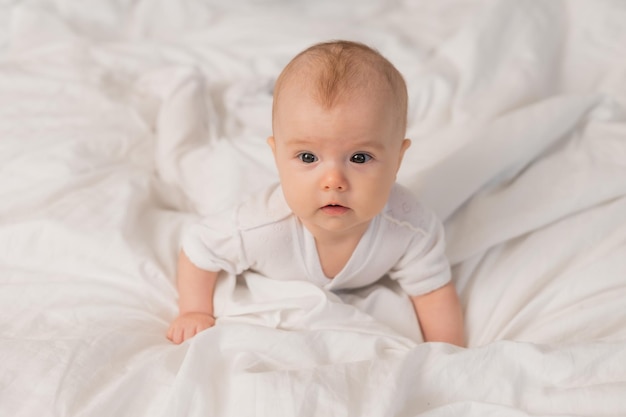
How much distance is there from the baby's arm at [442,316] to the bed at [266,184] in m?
0.04

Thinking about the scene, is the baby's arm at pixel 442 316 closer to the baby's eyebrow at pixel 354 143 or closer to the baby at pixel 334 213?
the baby at pixel 334 213

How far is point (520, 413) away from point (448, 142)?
620 millimetres

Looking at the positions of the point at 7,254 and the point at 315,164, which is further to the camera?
the point at 7,254

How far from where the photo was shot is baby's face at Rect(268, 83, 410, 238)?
0.92 meters

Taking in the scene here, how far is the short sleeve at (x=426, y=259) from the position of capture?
3.65 ft

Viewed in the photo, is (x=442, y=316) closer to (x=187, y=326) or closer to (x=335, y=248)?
(x=335, y=248)

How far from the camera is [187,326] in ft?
3.49

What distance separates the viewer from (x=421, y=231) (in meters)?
1.11

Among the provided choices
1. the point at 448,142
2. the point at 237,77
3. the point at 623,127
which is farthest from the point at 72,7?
the point at 623,127

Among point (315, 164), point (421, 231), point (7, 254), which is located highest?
point (315, 164)

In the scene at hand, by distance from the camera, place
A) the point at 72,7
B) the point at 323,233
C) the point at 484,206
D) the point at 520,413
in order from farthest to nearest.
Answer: the point at 72,7
the point at 484,206
the point at 323,233
the point at 520,413

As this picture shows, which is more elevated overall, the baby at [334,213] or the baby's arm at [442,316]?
the baby at [334,213]

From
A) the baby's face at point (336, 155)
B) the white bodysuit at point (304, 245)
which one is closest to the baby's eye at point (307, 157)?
the baby's face at point (336, 155)

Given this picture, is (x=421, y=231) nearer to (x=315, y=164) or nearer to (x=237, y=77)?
(x=315, y=164)
